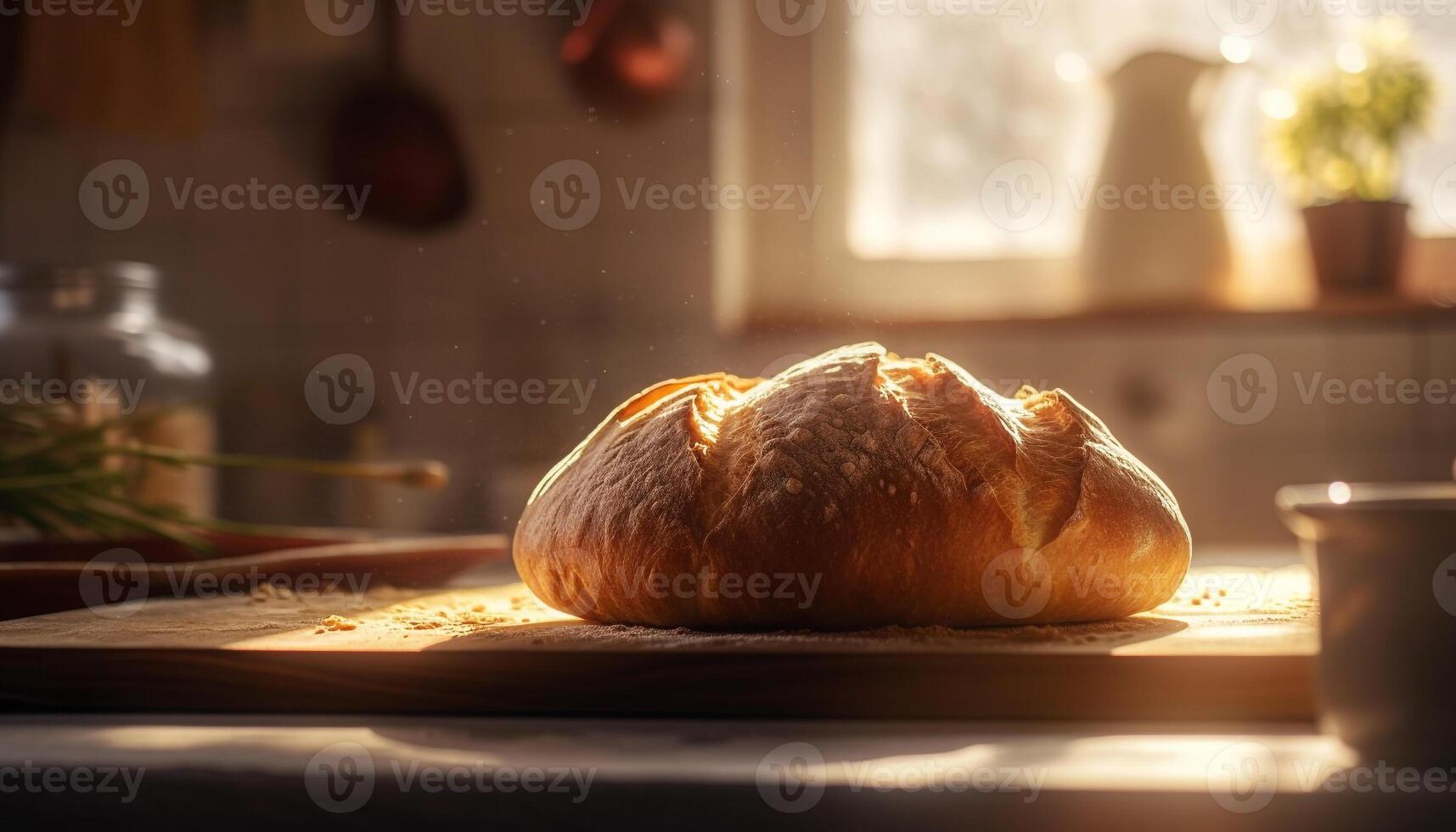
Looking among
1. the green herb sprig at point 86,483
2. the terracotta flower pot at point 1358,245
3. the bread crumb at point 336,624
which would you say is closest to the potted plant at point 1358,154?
the terracotta flower pot at point 1358,245

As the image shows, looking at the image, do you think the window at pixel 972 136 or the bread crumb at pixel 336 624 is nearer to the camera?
the bread crumb at pixel 336 624

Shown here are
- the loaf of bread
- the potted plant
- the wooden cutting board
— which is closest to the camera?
the wooden cutting board

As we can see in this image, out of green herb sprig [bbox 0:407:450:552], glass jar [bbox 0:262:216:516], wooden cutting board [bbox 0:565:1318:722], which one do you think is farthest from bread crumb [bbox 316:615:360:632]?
glass jar [bbox 0:262:216:516]

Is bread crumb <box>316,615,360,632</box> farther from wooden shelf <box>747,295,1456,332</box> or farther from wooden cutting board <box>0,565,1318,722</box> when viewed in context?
wooden shelf <box>747,295,1456,332</box>

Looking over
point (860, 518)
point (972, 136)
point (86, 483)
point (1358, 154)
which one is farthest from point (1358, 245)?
point (86, 483)

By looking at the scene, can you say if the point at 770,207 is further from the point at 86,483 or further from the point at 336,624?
the point at 336,624

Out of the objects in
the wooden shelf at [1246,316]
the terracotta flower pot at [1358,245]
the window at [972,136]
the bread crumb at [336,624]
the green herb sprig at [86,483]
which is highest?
the window at [972,136]

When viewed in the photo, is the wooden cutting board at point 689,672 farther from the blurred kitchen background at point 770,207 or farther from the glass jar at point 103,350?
the blurred kitchen background at point 770,207
